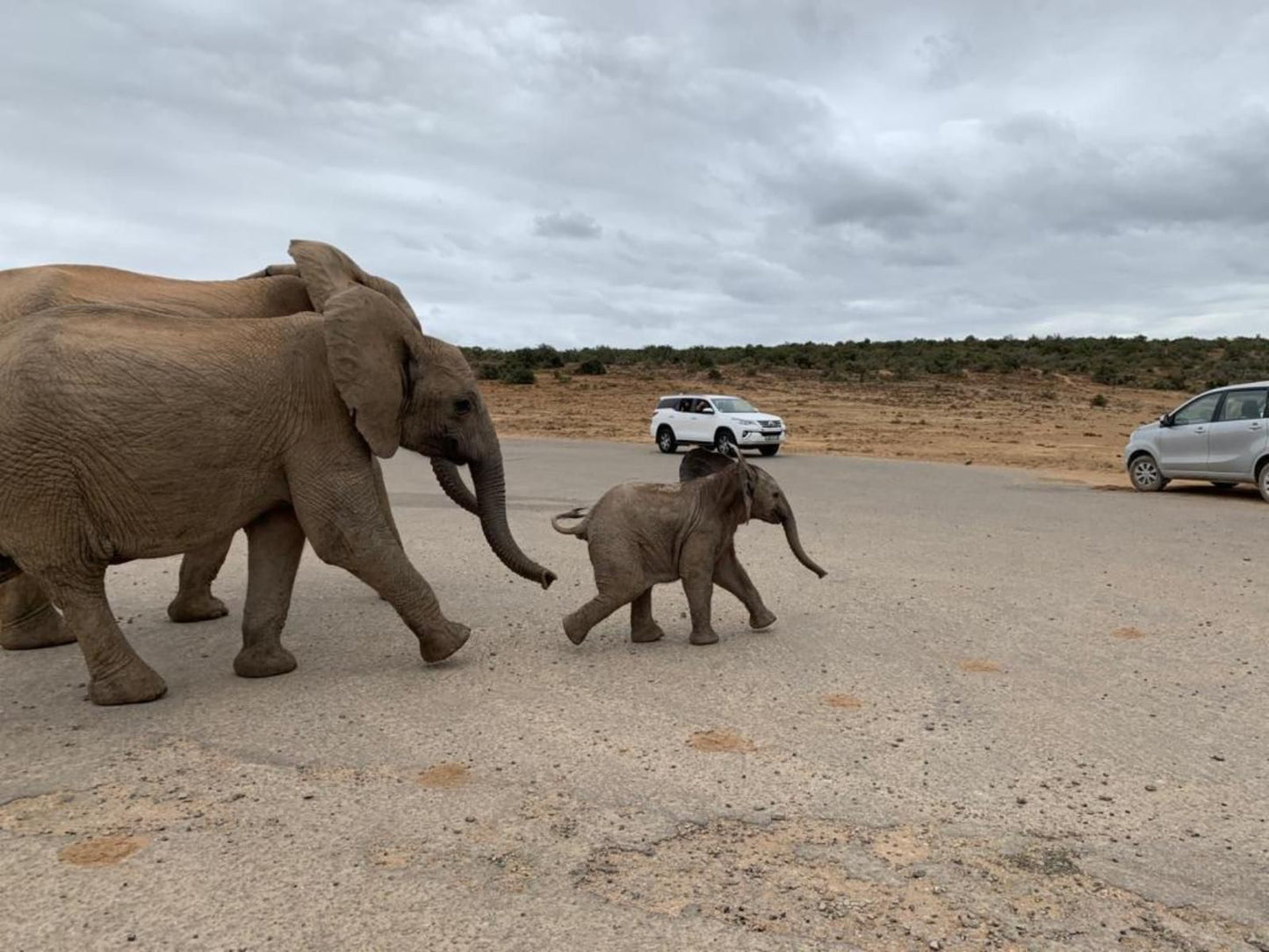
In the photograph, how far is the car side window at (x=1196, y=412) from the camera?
579 inches

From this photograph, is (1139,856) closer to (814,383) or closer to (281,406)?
(281,406)

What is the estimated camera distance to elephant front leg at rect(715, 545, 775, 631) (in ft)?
20.8

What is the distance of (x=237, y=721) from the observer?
4.75m

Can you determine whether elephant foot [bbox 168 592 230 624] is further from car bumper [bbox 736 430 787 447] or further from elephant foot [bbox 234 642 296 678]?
car bumper [bbox 736 430 787 447]

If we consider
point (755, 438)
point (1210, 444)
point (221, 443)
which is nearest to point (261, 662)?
point (221, 443)

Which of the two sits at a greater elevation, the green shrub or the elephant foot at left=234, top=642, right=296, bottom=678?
the green shrub

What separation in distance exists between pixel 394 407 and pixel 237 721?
1.88 m

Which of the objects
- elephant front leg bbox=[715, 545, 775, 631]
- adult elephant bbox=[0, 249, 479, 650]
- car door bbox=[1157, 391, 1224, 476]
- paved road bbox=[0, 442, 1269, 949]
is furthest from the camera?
car door bbox=[1157, 391, 1224, 476]

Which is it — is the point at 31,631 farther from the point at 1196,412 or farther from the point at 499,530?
the point at 1196,412

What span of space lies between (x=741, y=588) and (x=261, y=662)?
310 centimetres

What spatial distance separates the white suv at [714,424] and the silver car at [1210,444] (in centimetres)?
891

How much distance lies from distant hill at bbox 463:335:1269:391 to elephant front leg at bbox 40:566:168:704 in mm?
39423

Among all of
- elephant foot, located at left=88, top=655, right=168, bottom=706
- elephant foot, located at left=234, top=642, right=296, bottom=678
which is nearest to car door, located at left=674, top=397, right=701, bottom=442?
elephant foot, located at left=234, top=642, right=296, bottom=678

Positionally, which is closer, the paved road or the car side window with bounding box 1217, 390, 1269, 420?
the paved road
